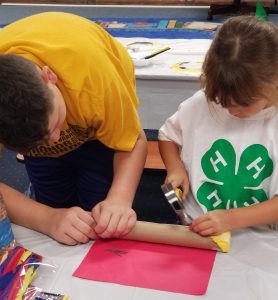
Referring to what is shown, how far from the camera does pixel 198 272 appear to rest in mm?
766

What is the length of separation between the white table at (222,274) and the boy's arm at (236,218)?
22 mm

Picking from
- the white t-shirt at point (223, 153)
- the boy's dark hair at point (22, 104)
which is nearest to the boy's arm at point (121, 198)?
the white t-shirt at point (223, 153)

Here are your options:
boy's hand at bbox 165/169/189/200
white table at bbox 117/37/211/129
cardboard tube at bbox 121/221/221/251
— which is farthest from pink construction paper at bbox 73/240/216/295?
white table at bbox 117/37/211/129

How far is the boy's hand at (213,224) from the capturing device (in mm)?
837

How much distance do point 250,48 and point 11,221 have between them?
1.99 feet

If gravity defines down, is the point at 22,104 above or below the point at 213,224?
above

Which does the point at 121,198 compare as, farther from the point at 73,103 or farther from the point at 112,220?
the point at 73,103

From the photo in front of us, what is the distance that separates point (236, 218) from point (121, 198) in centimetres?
24

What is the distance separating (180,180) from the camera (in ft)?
3.42

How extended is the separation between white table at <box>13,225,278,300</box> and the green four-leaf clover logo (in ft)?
0.42

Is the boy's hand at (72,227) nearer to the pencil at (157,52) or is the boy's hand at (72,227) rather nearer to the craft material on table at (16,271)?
the craft material on table at (16,271)

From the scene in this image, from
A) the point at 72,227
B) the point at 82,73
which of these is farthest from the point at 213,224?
the point at 82,73

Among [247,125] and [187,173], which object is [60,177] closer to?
[187,173]

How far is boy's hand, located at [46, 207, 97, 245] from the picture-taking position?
0.85m
